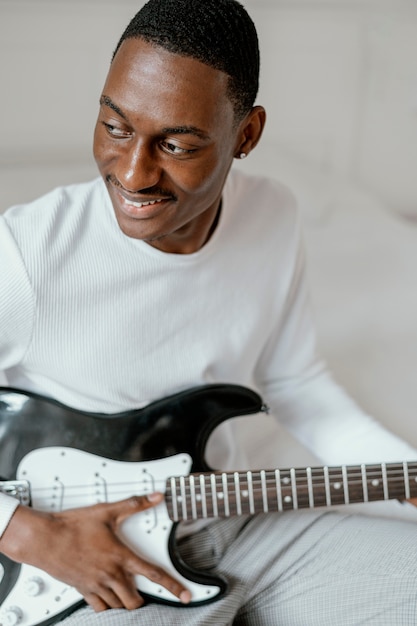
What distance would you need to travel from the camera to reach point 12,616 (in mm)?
988

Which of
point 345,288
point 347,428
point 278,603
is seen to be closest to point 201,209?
point 347,428

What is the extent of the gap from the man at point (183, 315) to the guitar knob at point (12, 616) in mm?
59

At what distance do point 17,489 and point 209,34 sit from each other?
0.58m

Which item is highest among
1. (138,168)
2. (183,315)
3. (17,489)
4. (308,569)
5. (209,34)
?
(209,34)

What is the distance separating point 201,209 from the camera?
41.1 inches

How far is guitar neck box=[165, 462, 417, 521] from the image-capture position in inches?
→ 41.9

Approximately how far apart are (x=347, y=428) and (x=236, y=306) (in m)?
0.26

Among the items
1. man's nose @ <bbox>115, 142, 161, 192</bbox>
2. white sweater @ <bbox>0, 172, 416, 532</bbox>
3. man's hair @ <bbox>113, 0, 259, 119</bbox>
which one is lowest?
white sweater @ <bbox>0, 172, 416, 532</bbox>

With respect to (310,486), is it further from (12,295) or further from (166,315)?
(12,295)

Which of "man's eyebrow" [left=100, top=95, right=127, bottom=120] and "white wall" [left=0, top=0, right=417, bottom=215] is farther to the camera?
"white wall" [left=0, top=0, right=417, bottom=215]

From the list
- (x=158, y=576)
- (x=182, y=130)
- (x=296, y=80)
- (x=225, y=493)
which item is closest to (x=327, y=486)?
(x=225, y=493)

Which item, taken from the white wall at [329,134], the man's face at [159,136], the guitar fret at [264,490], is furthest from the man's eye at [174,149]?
the white wall at [329,134]

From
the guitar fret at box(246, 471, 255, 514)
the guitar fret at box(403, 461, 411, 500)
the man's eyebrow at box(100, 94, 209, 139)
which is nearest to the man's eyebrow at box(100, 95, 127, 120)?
the man's eyebrow at box(100, 94, 209, 139)

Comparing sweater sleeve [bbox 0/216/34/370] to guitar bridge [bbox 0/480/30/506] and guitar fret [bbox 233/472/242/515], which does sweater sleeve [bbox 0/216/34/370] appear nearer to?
guitar bridge [bbox 0/480/30/506]
